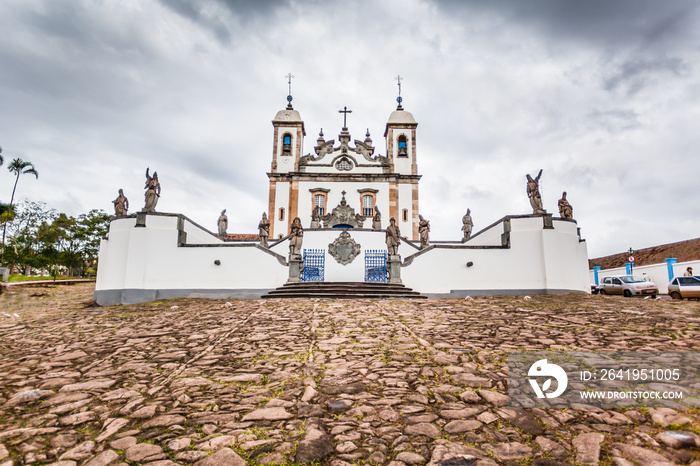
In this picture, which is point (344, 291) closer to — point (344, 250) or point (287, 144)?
point (344, 250)

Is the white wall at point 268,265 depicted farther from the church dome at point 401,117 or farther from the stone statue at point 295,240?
the church dome at point 401,117

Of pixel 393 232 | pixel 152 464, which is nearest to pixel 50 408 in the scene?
pixel 152 464

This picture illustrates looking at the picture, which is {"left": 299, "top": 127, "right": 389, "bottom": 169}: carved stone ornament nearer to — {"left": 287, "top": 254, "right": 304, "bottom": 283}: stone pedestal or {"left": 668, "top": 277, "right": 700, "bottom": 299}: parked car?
{"left": 287, "top": 254, "right": 304, "bottom": 283}: stone pedestal

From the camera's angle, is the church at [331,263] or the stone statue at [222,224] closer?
the church at [331,263]

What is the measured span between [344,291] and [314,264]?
3.73m

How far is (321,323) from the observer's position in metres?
7.60

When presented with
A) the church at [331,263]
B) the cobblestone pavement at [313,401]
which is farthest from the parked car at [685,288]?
the cobblestone pavement at [313,401]

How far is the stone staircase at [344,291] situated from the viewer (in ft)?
45.2

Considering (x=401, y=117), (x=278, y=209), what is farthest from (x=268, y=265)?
(x=401, y=117)

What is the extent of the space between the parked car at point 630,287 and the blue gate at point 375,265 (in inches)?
472

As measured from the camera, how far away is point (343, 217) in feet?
90.7

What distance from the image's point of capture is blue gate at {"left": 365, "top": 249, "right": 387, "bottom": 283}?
55.4 feet

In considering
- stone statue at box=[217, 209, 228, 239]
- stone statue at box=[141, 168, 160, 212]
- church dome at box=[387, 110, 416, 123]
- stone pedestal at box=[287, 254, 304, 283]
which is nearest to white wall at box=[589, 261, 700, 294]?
church dome at box=[387, 110, 416, 123]

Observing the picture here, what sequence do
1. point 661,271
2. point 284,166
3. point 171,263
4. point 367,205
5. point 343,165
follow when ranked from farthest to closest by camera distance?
point 284,166 < point 343,165 < point 367,205 < point 661,271 < point 171,263
